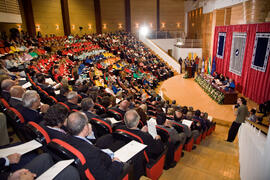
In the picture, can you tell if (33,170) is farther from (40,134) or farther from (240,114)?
(240,114)

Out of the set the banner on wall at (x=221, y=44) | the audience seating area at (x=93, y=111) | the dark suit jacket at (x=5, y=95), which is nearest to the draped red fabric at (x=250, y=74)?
the banner on wall at (x=221, y=44)

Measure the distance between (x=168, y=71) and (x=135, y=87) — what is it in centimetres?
564

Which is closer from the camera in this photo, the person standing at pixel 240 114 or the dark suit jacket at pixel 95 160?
the dark suit jacket at pixel 95 160

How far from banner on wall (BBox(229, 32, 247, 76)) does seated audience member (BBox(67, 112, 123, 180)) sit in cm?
939

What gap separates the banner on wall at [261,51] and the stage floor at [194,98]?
1.62m

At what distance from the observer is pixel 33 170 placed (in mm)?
1649

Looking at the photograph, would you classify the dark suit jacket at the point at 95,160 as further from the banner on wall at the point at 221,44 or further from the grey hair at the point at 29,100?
the banner on wall at the point at 221,44

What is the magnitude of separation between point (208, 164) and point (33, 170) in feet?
9.45

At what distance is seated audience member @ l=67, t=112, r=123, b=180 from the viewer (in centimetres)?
166

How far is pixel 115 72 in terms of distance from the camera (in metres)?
9.81

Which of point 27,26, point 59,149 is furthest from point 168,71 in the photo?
point 59,149

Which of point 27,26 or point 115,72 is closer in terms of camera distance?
point 115,72

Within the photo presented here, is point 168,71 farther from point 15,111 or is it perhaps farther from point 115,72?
point 15,111

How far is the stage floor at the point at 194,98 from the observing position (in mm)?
7133
